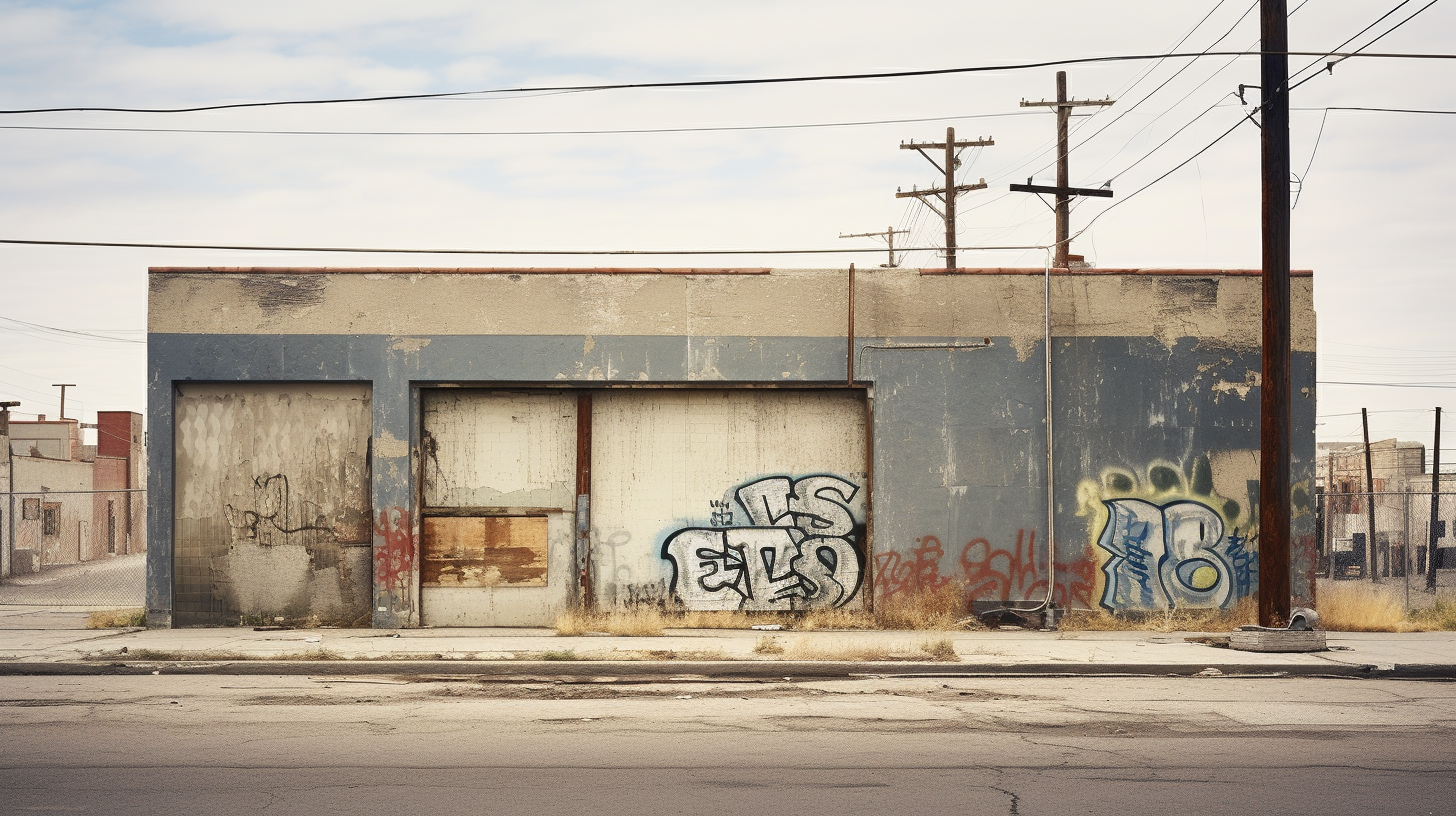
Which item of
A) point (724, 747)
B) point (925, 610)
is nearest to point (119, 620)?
point (925, 610)

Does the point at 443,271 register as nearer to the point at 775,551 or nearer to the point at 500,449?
the point at 500,449

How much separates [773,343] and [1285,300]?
6602 millimetres

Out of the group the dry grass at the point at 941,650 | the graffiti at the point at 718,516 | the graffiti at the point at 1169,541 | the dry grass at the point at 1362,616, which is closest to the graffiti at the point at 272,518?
the graffiti at the point at 718,516

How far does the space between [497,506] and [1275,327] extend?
10.6 metres

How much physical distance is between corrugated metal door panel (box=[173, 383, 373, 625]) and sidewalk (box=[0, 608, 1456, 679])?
0.92 meters

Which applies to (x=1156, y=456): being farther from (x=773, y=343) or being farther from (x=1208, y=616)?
(x=773, y=343)

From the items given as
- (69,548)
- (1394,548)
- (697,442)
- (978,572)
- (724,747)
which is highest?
(697,442)

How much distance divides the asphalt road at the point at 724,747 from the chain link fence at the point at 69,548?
38.3 feet

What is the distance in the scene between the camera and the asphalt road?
729 centimetres

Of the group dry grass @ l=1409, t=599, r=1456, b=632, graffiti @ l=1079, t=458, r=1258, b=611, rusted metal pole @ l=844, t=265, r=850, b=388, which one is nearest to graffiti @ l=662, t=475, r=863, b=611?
rusted metal pole @ l=844, t=265, r=850, b=388

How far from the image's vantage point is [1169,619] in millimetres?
16953

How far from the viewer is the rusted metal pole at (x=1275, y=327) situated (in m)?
14.6

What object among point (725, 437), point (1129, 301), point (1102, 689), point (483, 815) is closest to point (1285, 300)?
point (1129, 301)

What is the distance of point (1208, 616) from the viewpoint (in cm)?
1702
